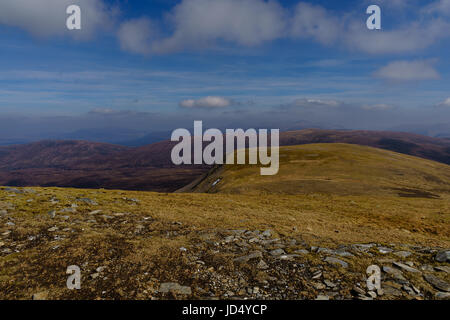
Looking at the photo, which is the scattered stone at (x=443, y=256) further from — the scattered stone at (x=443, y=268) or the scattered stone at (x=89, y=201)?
the scattered stone at (x=89, y=201)

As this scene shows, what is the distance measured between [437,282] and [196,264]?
1030 cm

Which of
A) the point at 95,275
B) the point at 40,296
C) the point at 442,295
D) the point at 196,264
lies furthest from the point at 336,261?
the point at 40,296

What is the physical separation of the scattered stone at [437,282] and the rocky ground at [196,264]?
33 millimetres

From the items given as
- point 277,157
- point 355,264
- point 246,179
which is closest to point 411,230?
point 355,264

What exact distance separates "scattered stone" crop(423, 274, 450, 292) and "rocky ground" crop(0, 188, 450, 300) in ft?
0.11

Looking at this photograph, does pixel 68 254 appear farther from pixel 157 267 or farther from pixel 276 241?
pixel 276 241

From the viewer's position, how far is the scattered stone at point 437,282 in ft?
29.9

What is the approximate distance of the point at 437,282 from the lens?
9.55 m

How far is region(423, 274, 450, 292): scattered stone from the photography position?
359 inches

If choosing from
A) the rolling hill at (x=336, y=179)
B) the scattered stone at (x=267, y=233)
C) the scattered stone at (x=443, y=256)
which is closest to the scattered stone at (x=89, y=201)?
the scattered stone at (x=267, y=233)

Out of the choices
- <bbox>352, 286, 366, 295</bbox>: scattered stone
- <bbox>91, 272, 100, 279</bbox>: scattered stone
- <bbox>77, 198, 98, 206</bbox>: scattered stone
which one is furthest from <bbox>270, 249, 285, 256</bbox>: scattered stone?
<bbox>77, 198, 98, 206</bbox>: scattered stone

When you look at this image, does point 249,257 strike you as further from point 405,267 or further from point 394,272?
point 405,267

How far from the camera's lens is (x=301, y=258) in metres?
11.9
